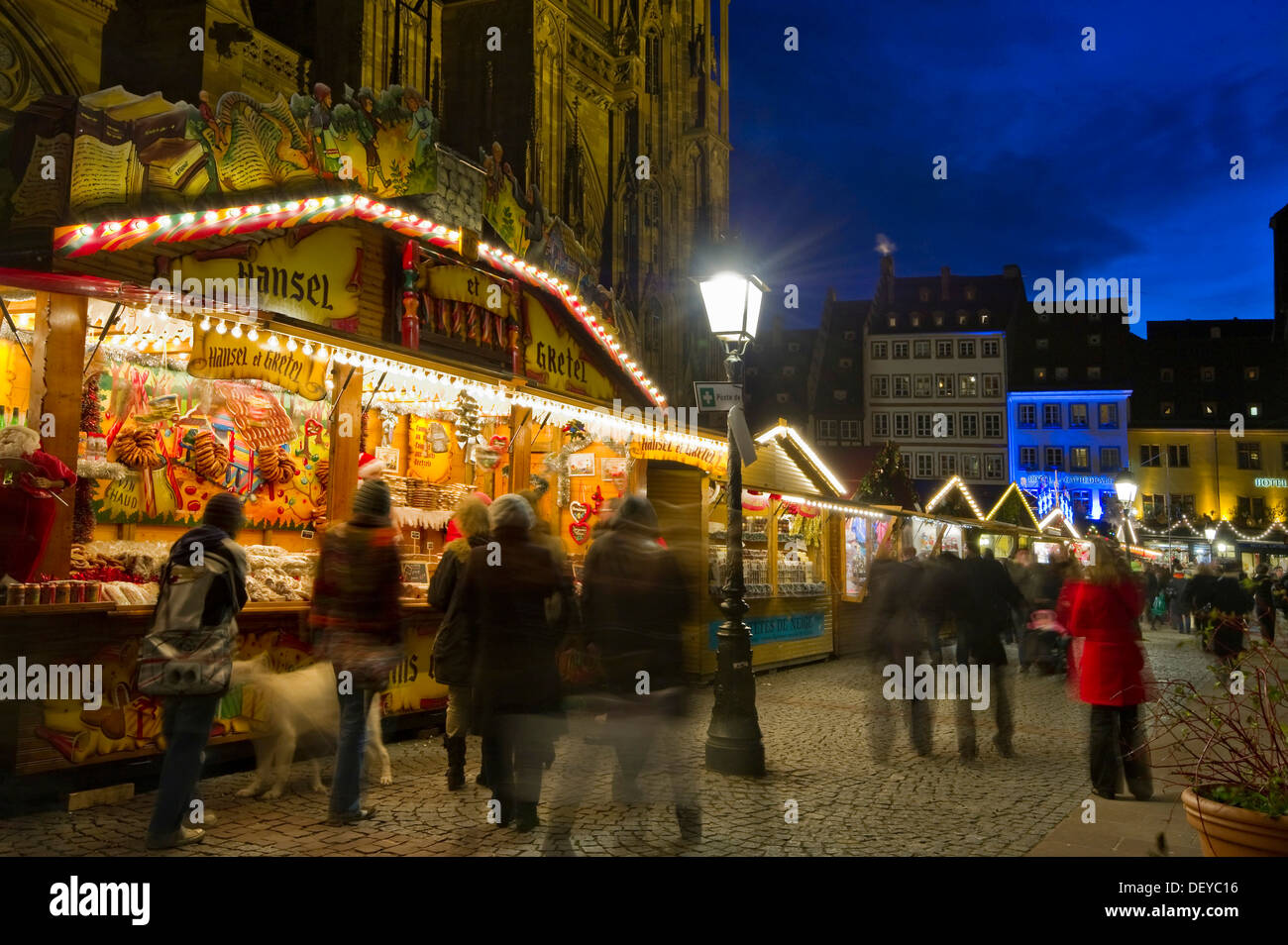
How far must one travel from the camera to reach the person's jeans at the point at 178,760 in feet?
16.9

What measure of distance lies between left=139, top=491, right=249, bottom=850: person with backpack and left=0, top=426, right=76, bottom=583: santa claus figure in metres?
1.76

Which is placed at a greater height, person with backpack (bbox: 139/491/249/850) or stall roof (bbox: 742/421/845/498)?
stall roof (bbox: 742/421/845/498)

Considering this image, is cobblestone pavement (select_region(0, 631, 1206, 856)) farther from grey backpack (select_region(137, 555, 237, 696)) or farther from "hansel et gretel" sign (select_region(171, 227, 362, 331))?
"hansel et gretel" sign (select_region(171, 227, 362, 331))

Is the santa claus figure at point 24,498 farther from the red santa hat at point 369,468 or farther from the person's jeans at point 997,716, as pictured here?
the person's jeans at point 997,716

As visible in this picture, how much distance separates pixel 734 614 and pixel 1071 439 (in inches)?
2388

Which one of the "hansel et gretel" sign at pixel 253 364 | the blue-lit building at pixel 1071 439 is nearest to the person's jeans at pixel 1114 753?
the "hansel et gretel" sign at pixel 253 364

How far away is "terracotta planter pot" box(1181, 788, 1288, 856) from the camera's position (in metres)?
3.98

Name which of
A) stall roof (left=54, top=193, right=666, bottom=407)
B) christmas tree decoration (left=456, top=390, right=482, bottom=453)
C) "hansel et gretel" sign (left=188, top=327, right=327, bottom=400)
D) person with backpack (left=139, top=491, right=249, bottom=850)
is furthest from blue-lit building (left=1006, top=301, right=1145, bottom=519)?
person with backpack (left=139, top=491, right=249, bottom=850)

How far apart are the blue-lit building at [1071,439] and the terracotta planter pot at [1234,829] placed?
6067 centimetres

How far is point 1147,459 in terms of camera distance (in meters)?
63.0

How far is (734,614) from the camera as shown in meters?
7.95

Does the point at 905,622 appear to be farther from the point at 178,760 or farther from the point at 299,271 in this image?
the point at 299,271

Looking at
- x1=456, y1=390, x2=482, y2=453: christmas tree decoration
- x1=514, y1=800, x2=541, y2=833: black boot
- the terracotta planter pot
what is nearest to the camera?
the terracotta planter pot
